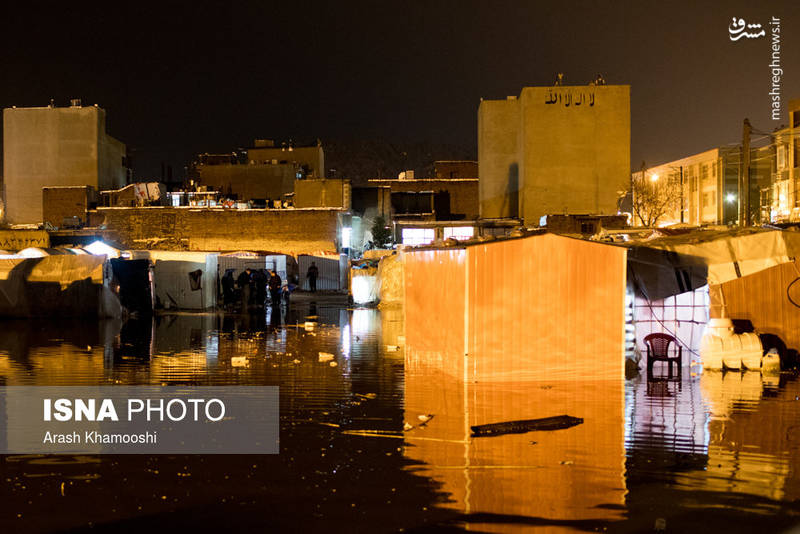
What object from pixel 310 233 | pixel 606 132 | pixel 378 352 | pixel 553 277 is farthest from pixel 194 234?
pixel 553 277

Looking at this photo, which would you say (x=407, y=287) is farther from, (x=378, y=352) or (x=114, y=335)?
(x=114, y=335)

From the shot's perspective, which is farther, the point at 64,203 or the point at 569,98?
the point at 64,203

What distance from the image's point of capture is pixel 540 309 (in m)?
10.5

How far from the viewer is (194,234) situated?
41.1m

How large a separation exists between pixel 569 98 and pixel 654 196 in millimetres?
7165

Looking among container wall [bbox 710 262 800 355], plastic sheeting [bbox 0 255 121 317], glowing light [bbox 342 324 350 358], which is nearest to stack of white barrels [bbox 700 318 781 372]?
container wall [bbox 710 262 800 355]

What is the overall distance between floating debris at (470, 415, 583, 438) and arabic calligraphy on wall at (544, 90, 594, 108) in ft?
122

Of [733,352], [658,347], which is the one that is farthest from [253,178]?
[733,352]

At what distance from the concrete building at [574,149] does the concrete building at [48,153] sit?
2831cm

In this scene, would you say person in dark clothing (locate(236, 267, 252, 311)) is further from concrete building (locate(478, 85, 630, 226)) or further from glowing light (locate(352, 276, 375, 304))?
concrete building (locate(478, 85, 630, 226))

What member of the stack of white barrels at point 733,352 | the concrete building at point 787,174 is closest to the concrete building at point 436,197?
the concrete building at point 787,174

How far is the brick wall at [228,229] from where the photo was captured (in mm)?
40469

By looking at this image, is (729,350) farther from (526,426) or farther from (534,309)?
(526,426)

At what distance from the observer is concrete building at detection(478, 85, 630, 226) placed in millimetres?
43250
